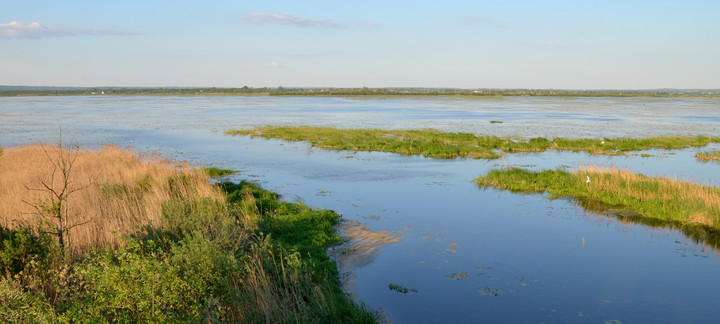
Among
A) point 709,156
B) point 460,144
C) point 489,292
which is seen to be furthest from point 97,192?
point 709,156

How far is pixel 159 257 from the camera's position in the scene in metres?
10.7

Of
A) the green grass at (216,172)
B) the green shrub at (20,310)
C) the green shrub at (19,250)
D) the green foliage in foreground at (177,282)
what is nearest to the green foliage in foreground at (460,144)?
the green grass at (216,172)

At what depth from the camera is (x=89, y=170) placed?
20.5 meters

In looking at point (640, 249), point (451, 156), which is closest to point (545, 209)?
point (640, 249)

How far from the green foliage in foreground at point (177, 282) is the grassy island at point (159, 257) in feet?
0.08

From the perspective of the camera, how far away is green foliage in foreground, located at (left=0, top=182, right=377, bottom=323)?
732cm

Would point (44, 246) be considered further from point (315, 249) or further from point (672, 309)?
point (672, 309)

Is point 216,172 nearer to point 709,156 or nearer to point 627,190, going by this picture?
point 627,190

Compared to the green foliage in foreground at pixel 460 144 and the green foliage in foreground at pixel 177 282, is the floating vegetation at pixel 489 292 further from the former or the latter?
the green foliage in foreground at pixel 460 144

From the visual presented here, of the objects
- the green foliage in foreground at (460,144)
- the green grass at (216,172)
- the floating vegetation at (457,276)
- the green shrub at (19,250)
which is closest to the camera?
the green shrub at (19,250)

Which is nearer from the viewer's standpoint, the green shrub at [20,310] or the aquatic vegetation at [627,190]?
the green shrub at [20,310]

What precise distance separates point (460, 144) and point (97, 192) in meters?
25.5

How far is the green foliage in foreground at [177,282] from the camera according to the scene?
732cm

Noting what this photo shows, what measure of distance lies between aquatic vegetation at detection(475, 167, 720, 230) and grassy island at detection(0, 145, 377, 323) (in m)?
9.70
